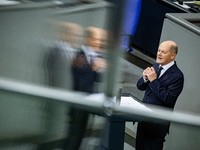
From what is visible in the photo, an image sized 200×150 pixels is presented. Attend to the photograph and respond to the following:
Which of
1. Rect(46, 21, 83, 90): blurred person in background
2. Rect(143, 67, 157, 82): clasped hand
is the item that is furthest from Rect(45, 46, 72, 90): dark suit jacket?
Rect(143, 67, 157, 82): clasped hand

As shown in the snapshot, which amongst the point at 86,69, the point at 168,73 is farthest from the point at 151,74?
the point at 86,69

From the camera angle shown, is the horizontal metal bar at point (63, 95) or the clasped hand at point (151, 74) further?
the clasped hand at point (151, 74)

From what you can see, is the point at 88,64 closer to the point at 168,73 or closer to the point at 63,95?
the point at 63,95

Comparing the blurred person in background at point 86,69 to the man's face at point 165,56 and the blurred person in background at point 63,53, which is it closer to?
the blurred person in background at point 63,53

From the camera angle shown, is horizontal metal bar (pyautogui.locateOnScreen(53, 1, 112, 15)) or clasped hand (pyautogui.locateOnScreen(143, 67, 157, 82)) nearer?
horizontal metal bar (pyautogui.locateOnScreen(53, 1, 112, 15))

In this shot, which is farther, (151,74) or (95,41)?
(151,74)

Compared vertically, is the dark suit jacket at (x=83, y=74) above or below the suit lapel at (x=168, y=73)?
above

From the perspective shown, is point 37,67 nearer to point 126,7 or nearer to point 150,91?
point 126,7

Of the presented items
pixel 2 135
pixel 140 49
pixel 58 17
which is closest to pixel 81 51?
pixel 58 17

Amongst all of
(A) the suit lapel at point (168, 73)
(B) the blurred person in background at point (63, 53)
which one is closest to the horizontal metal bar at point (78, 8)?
(B) the blurred person in background at point (63, 53)

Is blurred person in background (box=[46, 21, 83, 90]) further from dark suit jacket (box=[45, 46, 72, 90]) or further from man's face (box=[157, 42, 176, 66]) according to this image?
man's face (box=[157, 42, 176, 66])

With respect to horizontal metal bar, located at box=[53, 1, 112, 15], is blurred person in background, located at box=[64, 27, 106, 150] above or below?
below

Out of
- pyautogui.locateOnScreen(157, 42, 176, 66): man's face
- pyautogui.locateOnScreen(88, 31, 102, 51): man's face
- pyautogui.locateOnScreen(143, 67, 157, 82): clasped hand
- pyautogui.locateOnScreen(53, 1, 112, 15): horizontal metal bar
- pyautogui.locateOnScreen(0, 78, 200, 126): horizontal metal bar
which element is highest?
pyautogui.locateOnScreen(53, 1, 112, 15): horizontal metal bar

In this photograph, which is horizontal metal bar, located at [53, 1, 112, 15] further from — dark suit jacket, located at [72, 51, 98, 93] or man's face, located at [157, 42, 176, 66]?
man's face, located at [157, 42, 176, 66]
